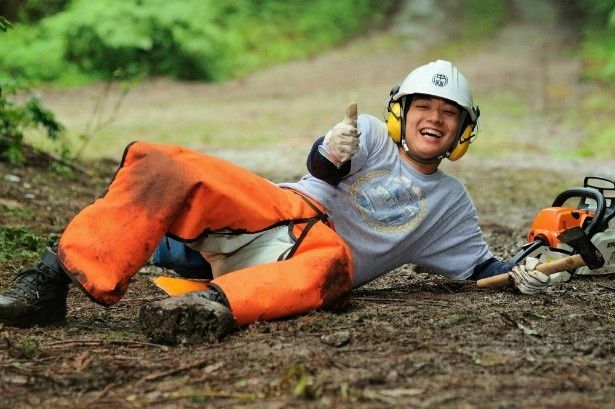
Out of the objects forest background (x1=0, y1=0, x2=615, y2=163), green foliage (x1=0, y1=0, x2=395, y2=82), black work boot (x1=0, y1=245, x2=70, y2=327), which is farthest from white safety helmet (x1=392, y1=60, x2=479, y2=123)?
green foliage (x1=0, y1=0, x2=395, y2=82)

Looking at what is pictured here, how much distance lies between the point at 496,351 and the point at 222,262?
121 centimetres

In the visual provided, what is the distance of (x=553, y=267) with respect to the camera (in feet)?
13.7

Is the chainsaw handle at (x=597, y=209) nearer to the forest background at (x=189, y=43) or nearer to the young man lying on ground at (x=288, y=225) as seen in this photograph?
the young man lying on ground at (x=288, y=225)

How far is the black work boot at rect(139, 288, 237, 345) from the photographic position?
323 cm

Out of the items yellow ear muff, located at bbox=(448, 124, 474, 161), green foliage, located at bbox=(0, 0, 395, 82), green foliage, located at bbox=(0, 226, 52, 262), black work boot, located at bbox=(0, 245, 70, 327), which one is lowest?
green foliage, located at bbox=(0, 226, 52, 262)

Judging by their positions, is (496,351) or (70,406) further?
(496,351)

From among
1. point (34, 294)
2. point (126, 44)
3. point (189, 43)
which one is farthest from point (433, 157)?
point (189, 43)

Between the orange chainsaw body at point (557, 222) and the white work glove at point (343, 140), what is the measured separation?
1.31 m

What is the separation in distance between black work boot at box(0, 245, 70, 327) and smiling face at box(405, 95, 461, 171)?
1591 millimetres

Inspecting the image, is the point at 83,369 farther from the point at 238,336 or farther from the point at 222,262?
the point at 222,262

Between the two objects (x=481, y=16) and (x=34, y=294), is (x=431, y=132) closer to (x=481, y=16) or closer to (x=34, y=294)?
(x=34, y=294)

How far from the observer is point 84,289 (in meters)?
3.34

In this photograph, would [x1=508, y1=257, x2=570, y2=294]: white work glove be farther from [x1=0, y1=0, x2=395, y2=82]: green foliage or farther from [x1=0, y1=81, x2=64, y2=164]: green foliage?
[x1=0, y1=0, x2=395, y2=82]: green foliage

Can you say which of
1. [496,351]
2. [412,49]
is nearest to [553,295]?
[496,351]
